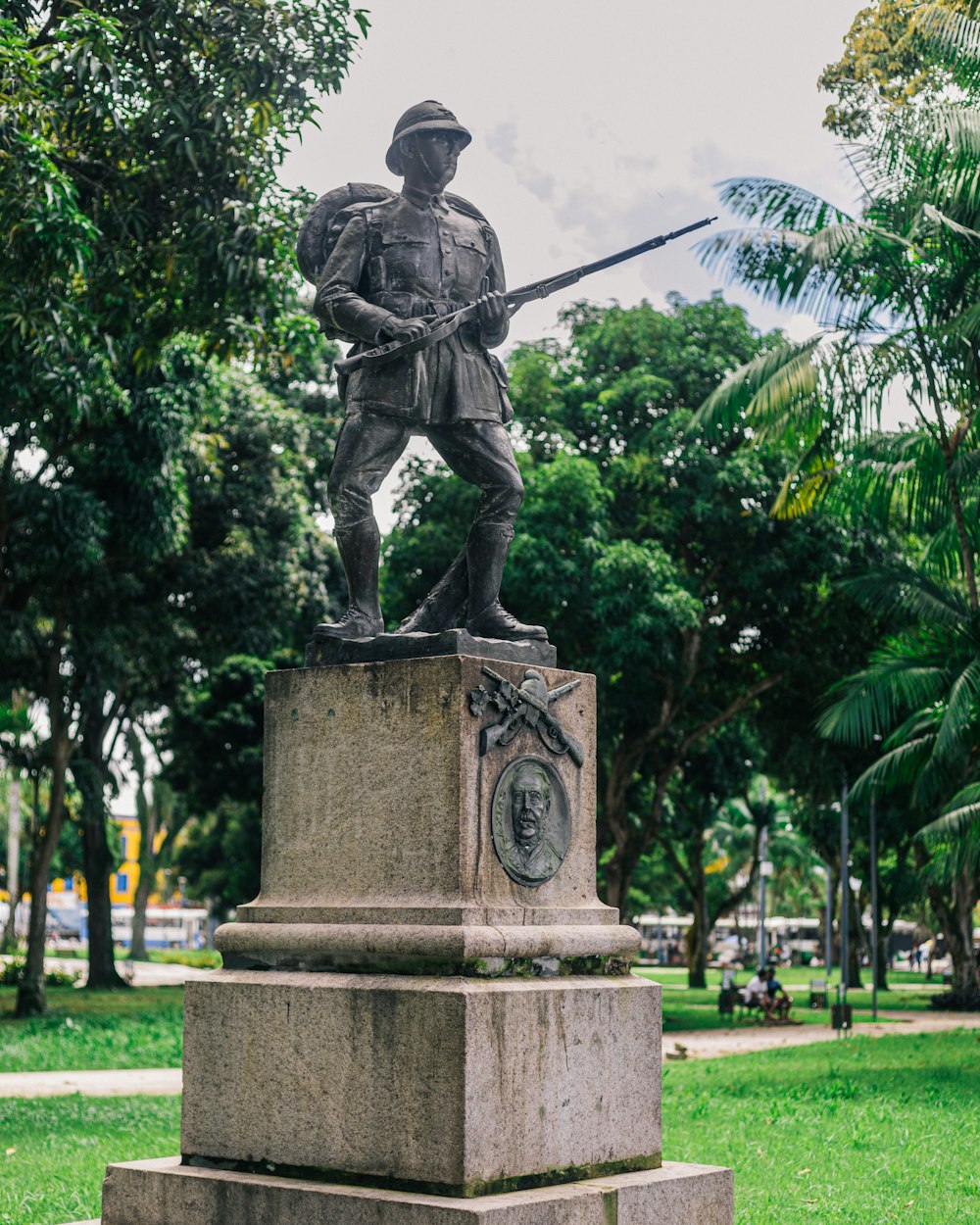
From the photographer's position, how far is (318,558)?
24.1m

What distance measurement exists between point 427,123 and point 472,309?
2.38 feet

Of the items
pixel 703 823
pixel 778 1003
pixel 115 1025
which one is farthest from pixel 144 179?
pixel 703 823

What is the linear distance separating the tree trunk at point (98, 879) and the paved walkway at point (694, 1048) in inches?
446

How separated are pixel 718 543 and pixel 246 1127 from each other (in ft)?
60.3

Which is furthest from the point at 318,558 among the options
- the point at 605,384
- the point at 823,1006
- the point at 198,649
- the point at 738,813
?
the point at 738,813

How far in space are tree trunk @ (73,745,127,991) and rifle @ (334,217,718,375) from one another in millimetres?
22817

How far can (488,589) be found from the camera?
595 cm

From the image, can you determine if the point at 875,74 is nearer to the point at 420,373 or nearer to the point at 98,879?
the point at 420,373

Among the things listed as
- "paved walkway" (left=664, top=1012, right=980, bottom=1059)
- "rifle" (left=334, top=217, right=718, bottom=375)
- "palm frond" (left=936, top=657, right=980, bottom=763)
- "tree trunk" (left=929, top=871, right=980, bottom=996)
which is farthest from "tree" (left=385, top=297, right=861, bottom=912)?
"rifle" (left=334, top=217, right=718, bottom=375)

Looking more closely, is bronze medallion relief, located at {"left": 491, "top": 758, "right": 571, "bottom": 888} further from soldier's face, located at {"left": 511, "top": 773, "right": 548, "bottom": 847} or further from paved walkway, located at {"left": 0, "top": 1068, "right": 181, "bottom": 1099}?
paved walkway, located at {"left": 0, "top": 1068, "right": 181, "bottom": 1099}

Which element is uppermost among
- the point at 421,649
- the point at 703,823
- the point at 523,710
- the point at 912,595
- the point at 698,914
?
the point at 912,595

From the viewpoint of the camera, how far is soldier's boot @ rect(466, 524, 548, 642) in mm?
5863

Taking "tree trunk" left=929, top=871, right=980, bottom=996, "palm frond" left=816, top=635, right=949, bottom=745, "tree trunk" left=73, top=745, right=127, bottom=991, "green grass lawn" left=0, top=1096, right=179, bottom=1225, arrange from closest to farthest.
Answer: "green grass lawn" left=0, top=1096, right=179, bottom=1225
"palm frond" left=816, top=635, right=949, bottom=745
"tree trunk" left=73, top=745, right=127, bottom=991
"tree trunk" left=929, top=871, right=980, bottom=996

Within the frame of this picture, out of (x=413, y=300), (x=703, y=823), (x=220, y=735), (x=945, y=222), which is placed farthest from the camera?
(x=703, y=823)
